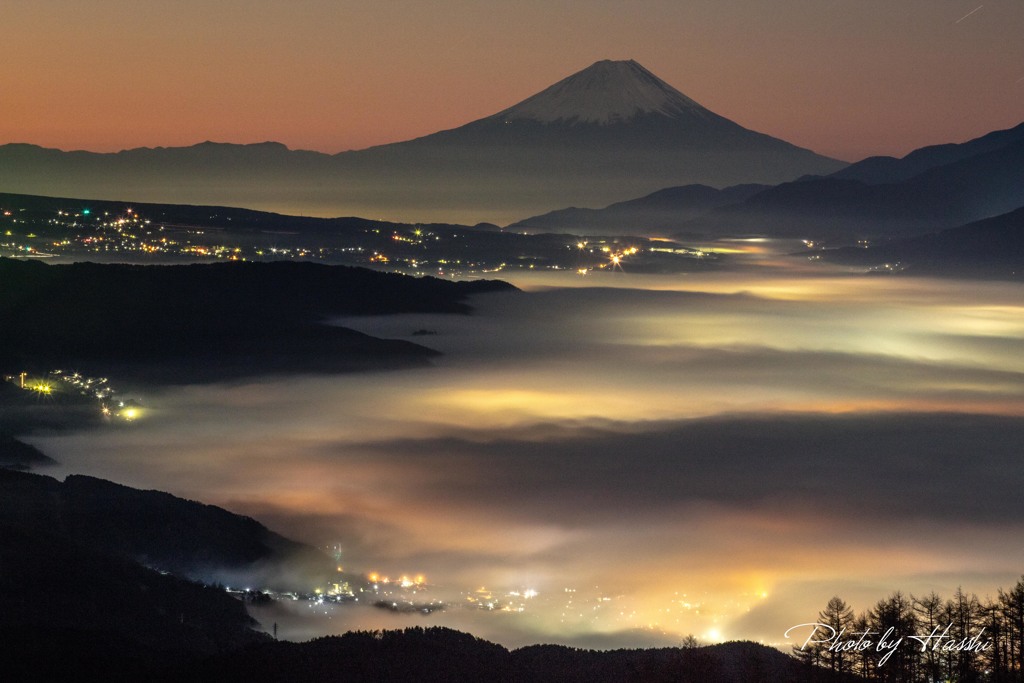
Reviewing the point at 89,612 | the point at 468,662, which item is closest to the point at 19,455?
the point at 89,612

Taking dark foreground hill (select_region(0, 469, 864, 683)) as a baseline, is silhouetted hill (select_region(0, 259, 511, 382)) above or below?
above

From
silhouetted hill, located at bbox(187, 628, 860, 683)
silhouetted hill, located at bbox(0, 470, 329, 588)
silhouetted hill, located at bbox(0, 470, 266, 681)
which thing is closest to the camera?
silhouetted hill, located at bbox(187, 628, 860, 683)

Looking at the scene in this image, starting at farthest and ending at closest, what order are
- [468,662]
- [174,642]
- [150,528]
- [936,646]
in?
[150,528] → [174,642] → [468,662] → [936,646]

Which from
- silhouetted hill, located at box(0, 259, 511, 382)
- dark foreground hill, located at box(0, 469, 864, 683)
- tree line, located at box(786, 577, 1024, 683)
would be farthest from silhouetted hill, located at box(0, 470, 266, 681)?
silhouetted hill, located at box(0, 259, 511, 382)

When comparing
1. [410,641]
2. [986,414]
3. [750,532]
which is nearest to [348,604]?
[410,641]

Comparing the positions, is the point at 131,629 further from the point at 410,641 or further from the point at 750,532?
the point at 750,532

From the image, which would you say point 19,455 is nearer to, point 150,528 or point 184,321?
point 150,528

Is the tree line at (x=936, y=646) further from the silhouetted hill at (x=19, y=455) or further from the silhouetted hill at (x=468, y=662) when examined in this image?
the silhouetted hill at (x=19, y=455)

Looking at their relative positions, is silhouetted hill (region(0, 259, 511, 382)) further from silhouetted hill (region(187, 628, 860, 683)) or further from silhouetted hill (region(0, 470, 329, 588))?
silhouetted hill (region(187, 628, 860, 683))
